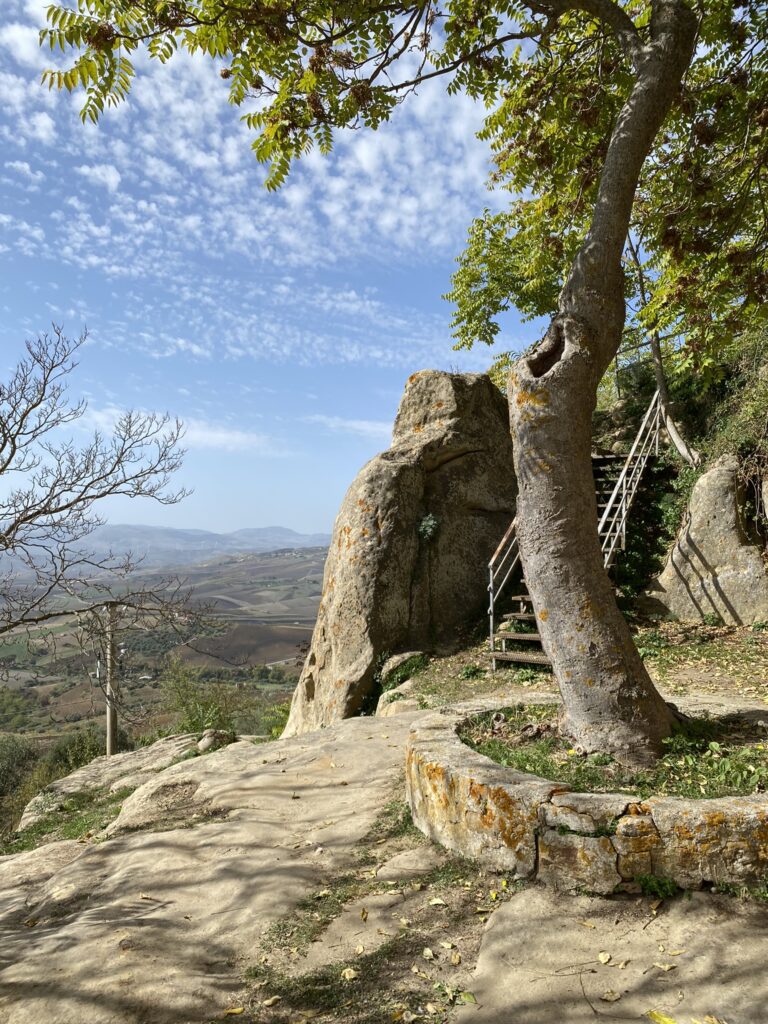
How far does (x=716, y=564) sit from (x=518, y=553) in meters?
3.27

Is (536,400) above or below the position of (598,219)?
below

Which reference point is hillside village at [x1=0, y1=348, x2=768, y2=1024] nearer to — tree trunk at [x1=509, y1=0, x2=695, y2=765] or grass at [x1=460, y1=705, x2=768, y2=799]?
grass at [x1=460, y1=705, x2=768, y2=799]

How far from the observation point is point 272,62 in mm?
5203

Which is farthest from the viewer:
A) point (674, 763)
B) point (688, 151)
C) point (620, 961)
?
point (688, 151)

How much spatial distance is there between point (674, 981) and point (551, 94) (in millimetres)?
7551

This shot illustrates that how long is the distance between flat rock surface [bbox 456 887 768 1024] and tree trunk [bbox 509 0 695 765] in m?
1.03

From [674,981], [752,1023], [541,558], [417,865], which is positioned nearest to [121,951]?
[417,865]

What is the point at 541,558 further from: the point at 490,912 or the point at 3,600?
the point at 3,600

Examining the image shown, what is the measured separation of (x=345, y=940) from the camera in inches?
125

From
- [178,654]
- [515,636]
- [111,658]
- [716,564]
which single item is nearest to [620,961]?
[515,636]

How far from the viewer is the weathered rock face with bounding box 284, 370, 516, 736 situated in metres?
10.7

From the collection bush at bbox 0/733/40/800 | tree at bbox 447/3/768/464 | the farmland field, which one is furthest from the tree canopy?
bush at bbox 0/733/40/800

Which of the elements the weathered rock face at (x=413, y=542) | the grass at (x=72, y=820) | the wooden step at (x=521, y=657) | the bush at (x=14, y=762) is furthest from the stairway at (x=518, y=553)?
the bush at (x=14, y=762)

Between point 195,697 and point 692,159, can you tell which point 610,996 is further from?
point 195,697
